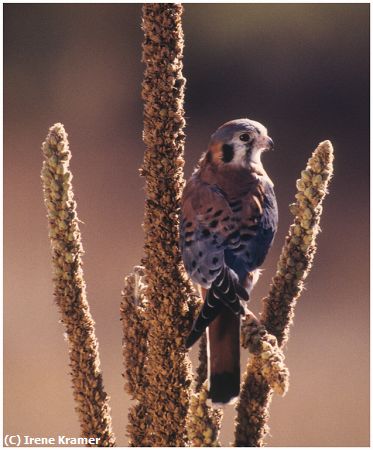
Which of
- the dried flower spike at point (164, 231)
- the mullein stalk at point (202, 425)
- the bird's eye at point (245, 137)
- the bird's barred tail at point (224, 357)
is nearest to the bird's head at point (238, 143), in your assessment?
the bird's eye at point (245, 137)

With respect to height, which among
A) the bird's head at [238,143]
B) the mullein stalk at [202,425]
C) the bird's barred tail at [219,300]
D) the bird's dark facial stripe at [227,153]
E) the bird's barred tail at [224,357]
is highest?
the bird's head at [238,143]

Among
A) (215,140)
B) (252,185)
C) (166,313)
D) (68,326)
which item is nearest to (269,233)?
(252,185)

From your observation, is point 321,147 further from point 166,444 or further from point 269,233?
point 166,444

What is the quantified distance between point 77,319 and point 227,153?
0.50 metres

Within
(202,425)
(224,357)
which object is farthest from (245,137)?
(202,425)

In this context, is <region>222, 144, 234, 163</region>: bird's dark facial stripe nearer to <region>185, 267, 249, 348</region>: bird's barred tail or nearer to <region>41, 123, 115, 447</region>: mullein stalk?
<region>185, 267, 249, 348</region>: bird's barred tail

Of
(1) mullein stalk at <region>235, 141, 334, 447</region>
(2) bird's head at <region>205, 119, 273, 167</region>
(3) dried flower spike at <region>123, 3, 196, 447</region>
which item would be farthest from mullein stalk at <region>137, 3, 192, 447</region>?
(2) bird's head at <region>205, 119, 273, 167</region>

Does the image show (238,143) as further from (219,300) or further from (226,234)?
(219,300)

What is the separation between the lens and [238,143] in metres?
1.45

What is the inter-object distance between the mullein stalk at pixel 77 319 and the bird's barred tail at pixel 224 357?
22 centimetres

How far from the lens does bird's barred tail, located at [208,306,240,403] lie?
1.10 meters

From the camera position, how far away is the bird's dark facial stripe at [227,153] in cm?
144

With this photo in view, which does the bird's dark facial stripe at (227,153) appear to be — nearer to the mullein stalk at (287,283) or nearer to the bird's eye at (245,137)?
the bird's eye at (245,137)

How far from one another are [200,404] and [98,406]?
293 millimetres
